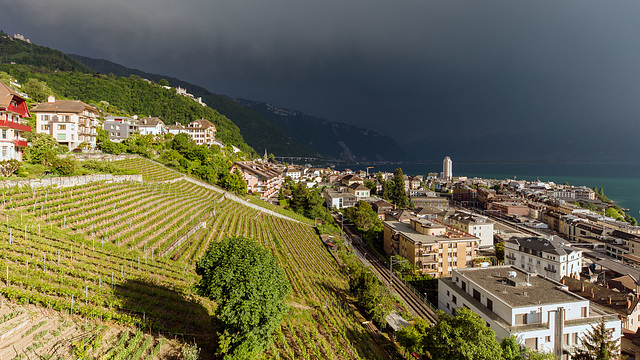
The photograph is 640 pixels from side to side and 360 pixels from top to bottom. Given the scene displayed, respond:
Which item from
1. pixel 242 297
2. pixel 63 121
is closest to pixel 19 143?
pixel 63 121

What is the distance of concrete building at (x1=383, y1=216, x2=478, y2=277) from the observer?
33719 millimetres

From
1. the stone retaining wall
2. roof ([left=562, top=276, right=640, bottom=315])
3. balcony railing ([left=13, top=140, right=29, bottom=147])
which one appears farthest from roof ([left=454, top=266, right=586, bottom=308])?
balcony railing ([left=13, top=140, right=29, bottom=147])

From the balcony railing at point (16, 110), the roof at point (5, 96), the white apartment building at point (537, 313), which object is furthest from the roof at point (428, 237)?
the balcony railing at point (16, 110)

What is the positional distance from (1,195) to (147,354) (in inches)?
604

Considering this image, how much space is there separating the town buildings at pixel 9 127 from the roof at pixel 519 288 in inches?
1466

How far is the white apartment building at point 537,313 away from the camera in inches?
804

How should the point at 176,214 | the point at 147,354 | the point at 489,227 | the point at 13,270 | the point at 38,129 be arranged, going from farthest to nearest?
the point at 489,227 < the point at 38,129 < the point at 176,214 < the point at 13,270 < the point at 147,354

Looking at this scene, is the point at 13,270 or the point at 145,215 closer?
the point at 13,270

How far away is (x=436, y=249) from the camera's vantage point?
112 feet

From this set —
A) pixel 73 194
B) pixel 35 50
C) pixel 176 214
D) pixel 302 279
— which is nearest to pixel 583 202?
pixel 302 279

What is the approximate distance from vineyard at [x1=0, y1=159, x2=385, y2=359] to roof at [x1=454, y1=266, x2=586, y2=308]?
11208 millimetres

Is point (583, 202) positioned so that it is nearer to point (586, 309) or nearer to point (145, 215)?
point (586, 309)

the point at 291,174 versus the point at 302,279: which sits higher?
the point at 291,174

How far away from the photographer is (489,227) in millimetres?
48562
